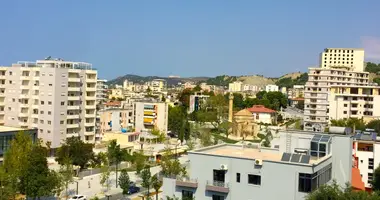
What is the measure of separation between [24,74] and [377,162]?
3320 centimetres

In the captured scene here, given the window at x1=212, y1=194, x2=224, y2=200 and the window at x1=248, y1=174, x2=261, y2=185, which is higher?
the window at x1=248, y1=174, x2=261, y2=185

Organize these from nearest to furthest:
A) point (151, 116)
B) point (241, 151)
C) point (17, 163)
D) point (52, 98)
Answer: point (241, 151) < point (17, 163) < point (52, 98) < point (151, 116)

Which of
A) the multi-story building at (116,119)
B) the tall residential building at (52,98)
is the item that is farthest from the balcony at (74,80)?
the multi-story building at (116,119)

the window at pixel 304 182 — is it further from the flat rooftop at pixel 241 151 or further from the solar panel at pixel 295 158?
the flat rooftop at pixel 241 151

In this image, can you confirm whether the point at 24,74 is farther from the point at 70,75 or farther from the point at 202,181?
the point at 202,181

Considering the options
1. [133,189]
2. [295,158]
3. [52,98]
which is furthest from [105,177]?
[295,158]

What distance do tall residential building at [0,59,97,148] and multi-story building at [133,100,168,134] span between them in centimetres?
1232

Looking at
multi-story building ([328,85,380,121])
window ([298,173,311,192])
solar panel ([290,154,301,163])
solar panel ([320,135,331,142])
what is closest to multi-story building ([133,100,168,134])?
multi-story building ([328,85,380,121])

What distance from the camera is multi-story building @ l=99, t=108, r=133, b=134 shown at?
5722 centimetres

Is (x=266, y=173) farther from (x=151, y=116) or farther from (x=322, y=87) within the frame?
(x=322, y=87)

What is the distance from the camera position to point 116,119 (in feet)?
195

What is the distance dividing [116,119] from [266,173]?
145 feet

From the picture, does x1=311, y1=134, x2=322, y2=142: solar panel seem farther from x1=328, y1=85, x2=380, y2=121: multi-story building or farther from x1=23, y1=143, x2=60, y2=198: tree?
x1=328, y1=85, x2=380, y2=121: multi-story building

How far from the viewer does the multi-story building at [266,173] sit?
16.5 metres
